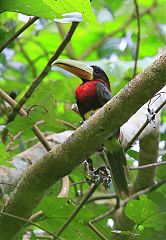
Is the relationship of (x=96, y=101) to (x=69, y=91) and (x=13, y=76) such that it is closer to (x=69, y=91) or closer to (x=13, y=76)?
(x=69, y=91)

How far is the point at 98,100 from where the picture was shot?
9.38 feet

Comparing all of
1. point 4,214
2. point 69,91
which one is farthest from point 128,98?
point 69,91

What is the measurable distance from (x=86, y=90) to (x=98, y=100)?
12 centimetres

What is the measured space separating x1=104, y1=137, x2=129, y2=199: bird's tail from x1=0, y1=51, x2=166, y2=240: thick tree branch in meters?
0.46

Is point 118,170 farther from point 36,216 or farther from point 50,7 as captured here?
point 50,7

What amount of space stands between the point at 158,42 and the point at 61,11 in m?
3.21

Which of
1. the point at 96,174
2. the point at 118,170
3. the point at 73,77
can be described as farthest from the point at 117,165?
the point at 73,77

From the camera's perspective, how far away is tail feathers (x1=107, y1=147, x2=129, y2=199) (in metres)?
2.45

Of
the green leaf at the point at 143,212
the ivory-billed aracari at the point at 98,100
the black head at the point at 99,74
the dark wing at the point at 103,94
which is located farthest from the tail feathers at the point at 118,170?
the black head at the point at 99,74

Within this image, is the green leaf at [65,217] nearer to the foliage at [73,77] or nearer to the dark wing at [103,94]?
the foliage at [73,77]

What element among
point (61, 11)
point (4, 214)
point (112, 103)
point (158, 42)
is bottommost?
point (158, 42)

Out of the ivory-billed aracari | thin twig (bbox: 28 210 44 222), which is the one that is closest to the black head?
the ivory-billed aracari

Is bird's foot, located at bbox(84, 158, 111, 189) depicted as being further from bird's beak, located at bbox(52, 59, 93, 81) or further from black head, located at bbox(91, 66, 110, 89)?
black head, located at bbox(91, 66, 110, 89)

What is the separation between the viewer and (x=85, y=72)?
2996mm
